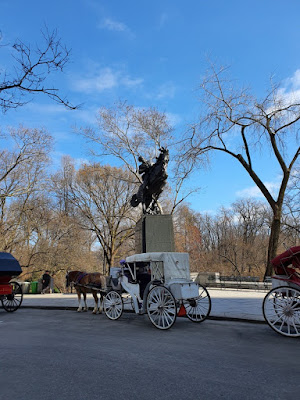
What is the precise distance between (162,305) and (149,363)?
2781mm

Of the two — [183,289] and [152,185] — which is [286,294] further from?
[152,185]

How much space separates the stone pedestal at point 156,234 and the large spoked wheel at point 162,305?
3.88 metres

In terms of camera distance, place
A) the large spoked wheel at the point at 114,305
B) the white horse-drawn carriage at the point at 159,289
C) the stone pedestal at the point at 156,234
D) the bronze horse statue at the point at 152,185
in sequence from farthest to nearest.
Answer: the bronze horse statue at the point at 152,185 → the stone pedestal at the point at 156,234 → the large spoked wheel at the point at 114,305 → the white horse-drawn carriage at the point at 159,289

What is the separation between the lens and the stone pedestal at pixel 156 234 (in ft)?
38.9

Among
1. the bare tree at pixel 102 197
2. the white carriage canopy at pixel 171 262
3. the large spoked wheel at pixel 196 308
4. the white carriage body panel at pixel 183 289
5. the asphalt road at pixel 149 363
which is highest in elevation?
the bare tree at pixel 102 197

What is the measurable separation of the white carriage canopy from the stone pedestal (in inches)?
113

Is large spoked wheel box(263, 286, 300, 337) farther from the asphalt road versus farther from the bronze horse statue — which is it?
the bronze horse statue

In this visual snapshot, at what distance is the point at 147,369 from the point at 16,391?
1.67 metres

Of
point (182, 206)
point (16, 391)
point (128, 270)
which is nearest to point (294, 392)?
point (16, 391)

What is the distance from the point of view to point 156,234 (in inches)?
472

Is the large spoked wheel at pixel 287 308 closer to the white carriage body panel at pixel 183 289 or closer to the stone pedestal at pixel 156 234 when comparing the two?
the white carriage body panel at pixel 183 289

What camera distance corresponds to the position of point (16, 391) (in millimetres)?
3775

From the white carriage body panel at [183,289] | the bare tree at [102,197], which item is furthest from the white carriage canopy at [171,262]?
the bare tree at [102,197]

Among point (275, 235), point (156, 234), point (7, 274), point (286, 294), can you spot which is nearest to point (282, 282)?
point (286, 294)
